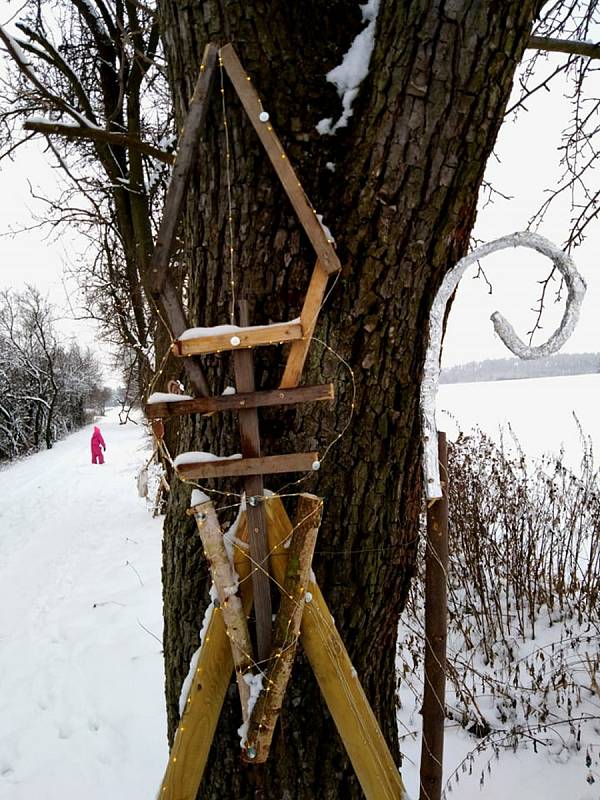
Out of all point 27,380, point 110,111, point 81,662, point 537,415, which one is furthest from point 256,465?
point 27,380

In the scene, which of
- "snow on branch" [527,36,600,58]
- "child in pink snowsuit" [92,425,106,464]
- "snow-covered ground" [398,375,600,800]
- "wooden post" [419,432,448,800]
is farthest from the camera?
"child in pink snowsuit" [92,425,106,464]

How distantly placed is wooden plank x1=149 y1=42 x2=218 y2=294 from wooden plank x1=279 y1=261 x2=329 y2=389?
38 centimetres

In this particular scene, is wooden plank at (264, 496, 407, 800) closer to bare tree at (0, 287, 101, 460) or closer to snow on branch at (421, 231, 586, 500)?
snow on branch at (421, 231, 586, 500)

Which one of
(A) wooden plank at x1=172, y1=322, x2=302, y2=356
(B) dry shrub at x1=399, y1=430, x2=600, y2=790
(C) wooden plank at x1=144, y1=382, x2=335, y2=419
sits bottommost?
(B) dry shrub at x1=399, y1=430, x2=600, y2=790

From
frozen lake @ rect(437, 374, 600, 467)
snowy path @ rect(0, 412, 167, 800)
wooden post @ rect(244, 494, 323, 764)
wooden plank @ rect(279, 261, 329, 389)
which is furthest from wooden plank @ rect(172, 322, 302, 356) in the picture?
frozen lake @ rect(437, 374, 600, 467)

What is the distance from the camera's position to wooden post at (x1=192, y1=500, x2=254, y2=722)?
4.00 feet

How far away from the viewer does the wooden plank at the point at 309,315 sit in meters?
1.17

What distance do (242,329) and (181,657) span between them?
104 centimetres

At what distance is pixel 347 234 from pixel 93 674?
3.89 meters

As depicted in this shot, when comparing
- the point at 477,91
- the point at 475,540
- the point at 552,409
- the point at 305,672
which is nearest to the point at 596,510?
the point at 475,540

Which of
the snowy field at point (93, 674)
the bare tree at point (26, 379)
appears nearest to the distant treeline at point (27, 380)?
the bare tree at point (26, 379)

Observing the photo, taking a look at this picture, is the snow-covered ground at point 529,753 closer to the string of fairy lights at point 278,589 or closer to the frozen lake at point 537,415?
the string of fairy lights at point 278,589

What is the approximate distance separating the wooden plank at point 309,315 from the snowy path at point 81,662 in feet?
8.97

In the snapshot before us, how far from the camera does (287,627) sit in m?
1.22
